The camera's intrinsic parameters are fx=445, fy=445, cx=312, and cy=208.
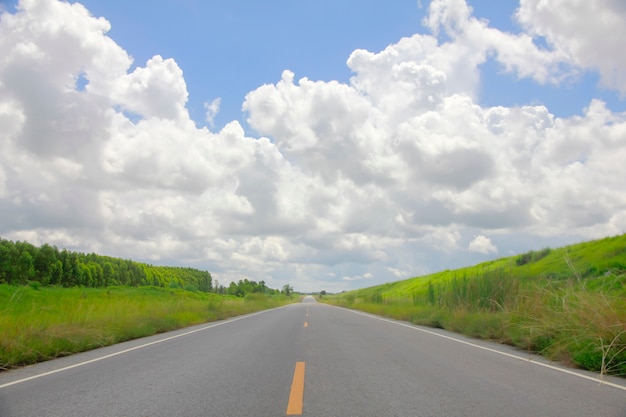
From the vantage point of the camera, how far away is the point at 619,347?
8078 mm

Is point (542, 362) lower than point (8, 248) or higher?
lower

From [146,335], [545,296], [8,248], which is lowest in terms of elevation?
[146,335]

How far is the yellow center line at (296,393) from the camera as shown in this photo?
476cm

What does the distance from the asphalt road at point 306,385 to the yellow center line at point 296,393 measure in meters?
0.01

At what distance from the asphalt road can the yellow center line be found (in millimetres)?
14

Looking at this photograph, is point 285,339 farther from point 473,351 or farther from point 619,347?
point 619,347

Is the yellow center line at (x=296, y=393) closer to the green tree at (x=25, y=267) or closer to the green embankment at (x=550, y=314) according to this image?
the green embankment at (x=550, y=314)

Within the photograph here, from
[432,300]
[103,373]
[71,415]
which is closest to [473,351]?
[103,373]

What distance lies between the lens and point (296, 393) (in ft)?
18.4

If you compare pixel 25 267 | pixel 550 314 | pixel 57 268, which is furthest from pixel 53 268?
pixel 550 314

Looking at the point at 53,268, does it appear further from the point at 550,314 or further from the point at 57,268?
the point at 550,314

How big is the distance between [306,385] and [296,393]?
0.54 meters

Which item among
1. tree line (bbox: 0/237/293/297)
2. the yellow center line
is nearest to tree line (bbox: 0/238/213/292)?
tree line (bbox: 0/237/293/297)

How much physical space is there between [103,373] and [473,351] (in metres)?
7.74
